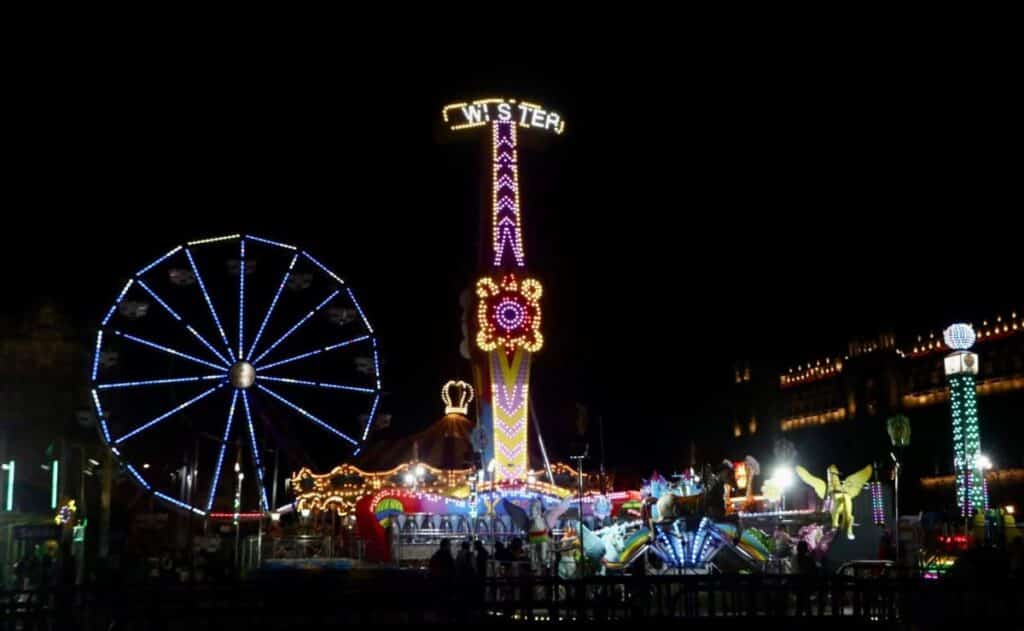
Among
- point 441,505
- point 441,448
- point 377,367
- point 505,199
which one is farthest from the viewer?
point 441,448

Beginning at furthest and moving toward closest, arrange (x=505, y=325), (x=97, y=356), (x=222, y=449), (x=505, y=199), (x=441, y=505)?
1. (x=505, y=199)
2. (x=505, y=325)
3. (x=441, y=505)
4. (x=222, y=449)
5. (x=97, y=356)

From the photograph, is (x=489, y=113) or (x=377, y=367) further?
(x=489, y=113)

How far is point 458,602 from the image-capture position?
15555mm

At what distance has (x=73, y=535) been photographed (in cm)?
3312

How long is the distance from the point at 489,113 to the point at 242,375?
2036cm

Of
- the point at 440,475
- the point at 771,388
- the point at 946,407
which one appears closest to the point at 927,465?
the point at 946,407

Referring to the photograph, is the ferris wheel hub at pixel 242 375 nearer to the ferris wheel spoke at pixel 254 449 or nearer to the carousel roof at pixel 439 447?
the ferris wheel spoke at pixel 254 449

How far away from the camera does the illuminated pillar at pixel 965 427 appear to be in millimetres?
31812

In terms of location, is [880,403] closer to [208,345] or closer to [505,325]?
[505,325]

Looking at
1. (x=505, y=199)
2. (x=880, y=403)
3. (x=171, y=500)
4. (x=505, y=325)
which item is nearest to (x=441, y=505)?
(x=505, y=325)

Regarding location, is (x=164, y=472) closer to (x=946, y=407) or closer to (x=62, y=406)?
(x=62, y=406)

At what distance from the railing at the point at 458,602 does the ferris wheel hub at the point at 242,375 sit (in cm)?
1585

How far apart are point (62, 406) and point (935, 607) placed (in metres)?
53.0

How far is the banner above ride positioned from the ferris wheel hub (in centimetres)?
1974
